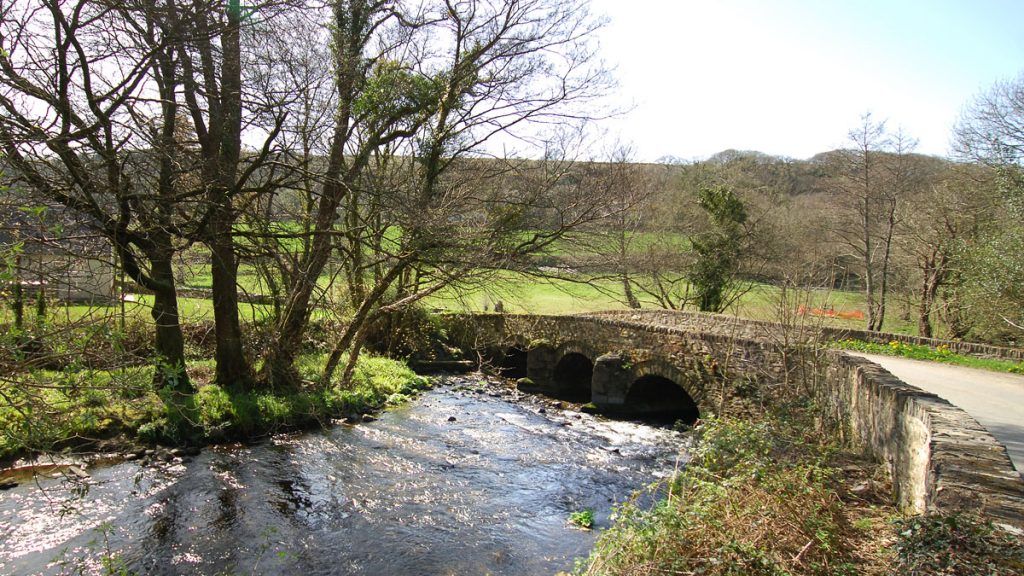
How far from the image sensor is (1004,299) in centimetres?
1573

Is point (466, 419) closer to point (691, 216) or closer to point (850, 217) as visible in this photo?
point (691, 216)

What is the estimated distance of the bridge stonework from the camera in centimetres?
416

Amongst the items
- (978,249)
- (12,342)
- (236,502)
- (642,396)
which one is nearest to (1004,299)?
(978,249)

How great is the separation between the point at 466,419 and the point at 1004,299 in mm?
13380

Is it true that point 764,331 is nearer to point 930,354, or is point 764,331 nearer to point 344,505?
point 930,354

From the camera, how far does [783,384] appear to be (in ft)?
30.1

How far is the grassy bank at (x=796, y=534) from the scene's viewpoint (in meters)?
3.48

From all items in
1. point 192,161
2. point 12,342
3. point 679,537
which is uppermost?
point 192,161

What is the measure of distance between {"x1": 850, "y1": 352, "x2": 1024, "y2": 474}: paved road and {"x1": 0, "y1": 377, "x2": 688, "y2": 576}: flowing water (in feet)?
12.5

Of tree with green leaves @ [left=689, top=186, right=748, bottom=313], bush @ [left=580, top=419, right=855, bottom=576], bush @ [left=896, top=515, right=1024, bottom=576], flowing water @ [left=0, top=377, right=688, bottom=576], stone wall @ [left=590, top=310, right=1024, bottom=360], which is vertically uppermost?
tree with green leaves @ [left=689, top=186, right=748, bottom=313]

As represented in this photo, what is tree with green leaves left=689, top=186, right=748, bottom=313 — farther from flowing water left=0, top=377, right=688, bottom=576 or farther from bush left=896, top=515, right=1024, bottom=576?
bush left=896, top=515, right=1024, bottom=576

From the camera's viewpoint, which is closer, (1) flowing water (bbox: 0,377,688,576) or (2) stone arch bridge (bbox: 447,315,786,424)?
(1) flowing water (bbox: 0,377,688,576)

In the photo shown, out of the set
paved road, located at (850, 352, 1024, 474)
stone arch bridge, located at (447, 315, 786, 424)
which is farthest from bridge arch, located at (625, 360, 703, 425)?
paved road, located at (850, 352, 1024, 474)

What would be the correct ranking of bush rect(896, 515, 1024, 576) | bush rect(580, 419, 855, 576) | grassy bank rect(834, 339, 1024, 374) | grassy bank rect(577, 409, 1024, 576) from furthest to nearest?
grassy bank rect(834, 339, 1024, 374)
bush rect(580, 419, 855, 576)
grassy bank rect(577, 409, 1024, 576)
bush rect(896, 515, 1024, 576)
